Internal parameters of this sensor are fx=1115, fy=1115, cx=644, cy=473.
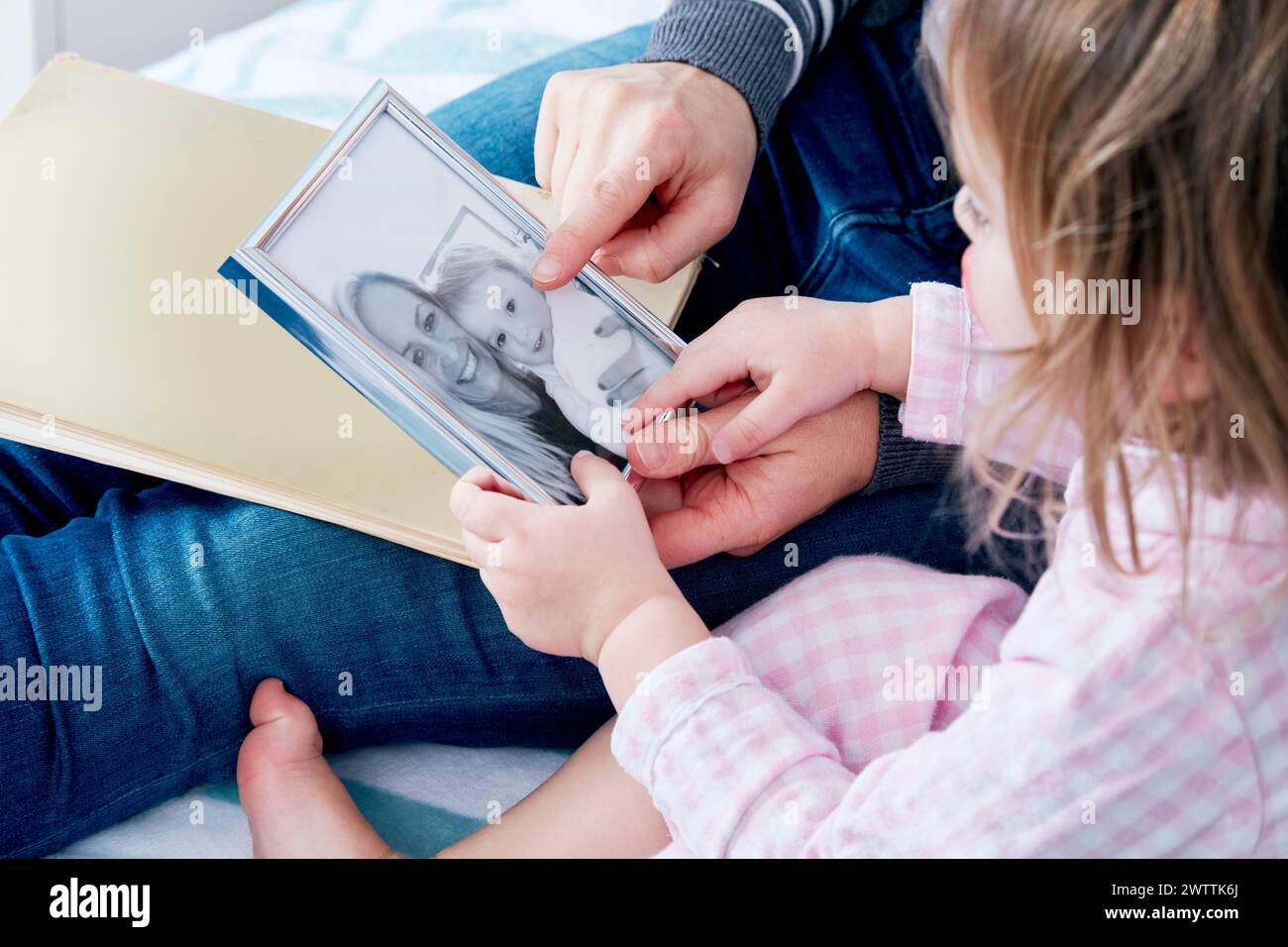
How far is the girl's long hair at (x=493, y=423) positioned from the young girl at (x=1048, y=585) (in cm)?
2

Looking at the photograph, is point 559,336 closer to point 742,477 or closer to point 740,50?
point 742,477

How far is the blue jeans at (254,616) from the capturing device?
0.68 meters

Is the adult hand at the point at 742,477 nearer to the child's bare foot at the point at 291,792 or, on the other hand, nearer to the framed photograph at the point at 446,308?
the framed photograph at the point at 446,308

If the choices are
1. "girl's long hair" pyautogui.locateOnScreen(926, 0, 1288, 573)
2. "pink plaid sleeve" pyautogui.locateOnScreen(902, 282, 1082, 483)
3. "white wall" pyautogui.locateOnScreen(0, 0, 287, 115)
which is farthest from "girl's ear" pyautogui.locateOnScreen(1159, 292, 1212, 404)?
"white wall" pyautogui.locateOnScreen(0, 0, 287, 115)

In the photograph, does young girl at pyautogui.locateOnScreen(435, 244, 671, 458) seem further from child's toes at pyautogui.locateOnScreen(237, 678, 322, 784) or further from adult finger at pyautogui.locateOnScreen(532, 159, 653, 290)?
child's toes at pyautogui.locateOnScreen(237, 678, 322, 784)

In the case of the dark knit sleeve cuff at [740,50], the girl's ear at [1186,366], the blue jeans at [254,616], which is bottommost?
the blue jeans at [254,616]

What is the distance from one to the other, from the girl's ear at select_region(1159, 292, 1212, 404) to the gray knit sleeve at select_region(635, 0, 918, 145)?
458mm

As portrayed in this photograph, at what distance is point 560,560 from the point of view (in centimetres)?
64

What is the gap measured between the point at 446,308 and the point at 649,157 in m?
0.18

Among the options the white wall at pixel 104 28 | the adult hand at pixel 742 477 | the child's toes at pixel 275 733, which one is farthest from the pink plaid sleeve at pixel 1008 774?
the white wall at pixel 104 28

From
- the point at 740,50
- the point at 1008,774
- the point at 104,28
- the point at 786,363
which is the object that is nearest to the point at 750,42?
the point at 740,50

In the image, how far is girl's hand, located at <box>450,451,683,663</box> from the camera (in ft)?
2.09
